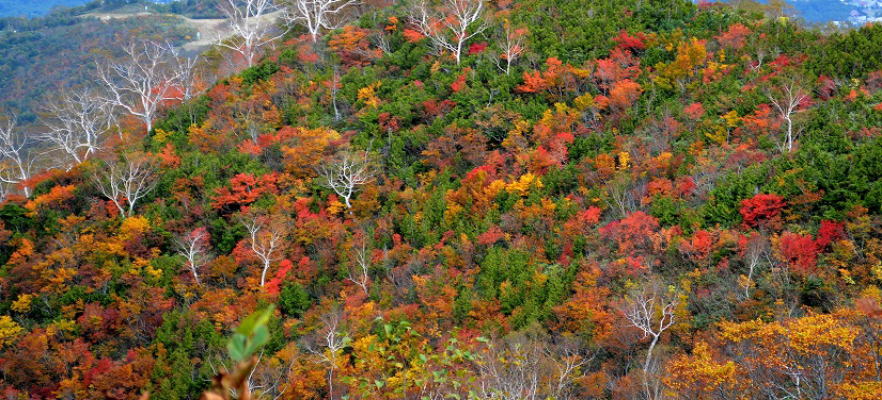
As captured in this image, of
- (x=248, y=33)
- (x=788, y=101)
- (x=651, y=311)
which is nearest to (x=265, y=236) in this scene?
(x=651, y=311)

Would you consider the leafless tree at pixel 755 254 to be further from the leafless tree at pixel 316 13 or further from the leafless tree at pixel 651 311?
the leafless tree at pixel 316 13

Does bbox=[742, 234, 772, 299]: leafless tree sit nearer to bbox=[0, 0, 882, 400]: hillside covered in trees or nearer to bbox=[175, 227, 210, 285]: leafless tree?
bbox=[0, 0, 882, 400]: hillside covered in trees

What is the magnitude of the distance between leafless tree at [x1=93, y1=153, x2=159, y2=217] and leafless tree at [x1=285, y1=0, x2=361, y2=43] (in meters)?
13.5

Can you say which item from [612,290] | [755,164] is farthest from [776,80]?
[612,290]

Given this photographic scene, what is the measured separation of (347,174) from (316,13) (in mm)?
17526

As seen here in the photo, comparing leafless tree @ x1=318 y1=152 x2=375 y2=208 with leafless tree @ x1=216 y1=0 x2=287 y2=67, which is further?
leafless tree @ x1=216 y1=0 x2=287 y2=67

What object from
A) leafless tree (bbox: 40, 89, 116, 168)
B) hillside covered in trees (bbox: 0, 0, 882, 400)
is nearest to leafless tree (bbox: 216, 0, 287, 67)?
hillside covered in trees (bbox: 0, 0, 882, 400)

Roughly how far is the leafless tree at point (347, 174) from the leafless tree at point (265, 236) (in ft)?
8.84

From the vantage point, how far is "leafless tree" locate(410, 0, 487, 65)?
126ft

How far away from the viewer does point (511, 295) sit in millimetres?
23234

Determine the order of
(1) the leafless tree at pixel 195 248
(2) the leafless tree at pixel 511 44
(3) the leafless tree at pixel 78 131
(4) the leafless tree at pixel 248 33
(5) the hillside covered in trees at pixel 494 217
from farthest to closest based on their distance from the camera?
(4) the leafless tree at pixel 248 33 < (3) the leafless tree at pixel 78 131 < (2) the leafless tree at pixel 511 44 < (1) the leafless tree at pixel 195 248 < (5) the hillside covered in trees at pixel 494 217

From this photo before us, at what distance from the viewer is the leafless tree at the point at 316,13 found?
4369 centimetres

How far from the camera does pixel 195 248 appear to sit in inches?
1177

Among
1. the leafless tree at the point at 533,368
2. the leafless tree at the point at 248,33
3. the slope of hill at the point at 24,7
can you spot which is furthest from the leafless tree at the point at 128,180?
the slope of hill at the point at 24,7
